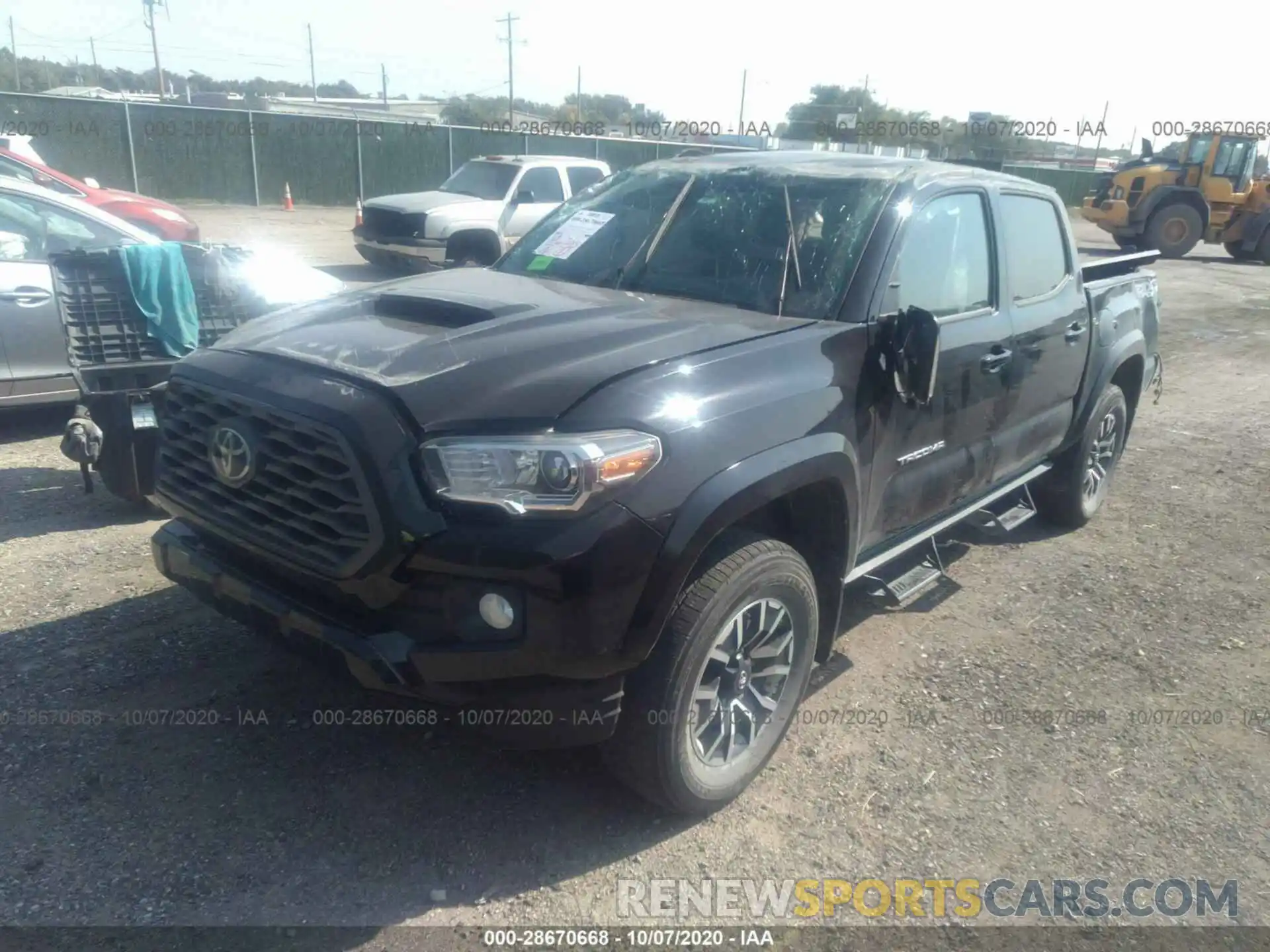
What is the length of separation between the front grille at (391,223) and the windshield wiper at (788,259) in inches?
434

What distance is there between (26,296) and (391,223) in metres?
8.84

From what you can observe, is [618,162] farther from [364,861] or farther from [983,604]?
[364,861]

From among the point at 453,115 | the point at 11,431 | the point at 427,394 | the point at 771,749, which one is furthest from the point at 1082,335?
the point at 453,115

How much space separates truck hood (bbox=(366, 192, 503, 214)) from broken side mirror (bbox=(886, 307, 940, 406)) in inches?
461

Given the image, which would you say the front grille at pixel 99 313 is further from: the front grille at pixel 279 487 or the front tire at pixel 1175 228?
the front tire at pixel 1175 228

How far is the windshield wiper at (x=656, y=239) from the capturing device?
378 cm

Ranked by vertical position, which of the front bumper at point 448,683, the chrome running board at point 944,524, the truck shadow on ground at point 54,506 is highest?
the front bumper at point 448,683

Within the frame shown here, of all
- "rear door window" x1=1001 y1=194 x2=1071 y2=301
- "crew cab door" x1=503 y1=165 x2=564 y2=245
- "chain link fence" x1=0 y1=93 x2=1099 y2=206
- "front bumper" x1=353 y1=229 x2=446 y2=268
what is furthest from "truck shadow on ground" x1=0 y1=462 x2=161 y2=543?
"chain link fence" x1=0 y1=93 x2=1099 y2=206

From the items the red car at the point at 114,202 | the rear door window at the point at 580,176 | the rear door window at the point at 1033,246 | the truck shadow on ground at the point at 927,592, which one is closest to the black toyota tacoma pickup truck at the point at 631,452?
the rear door window at the point at 1033,246

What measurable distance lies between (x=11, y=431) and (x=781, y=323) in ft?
17.6

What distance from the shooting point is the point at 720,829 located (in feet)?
9.91

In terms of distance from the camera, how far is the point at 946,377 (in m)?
3.67

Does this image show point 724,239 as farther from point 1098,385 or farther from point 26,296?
point 26,296

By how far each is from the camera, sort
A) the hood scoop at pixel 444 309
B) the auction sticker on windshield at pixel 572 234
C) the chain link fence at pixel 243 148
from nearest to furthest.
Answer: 1. the hood scoop at pixel 444 309
2. the auction sticker on windshield at pixel 572 234
3. the chain link fence at pixel 243 148
